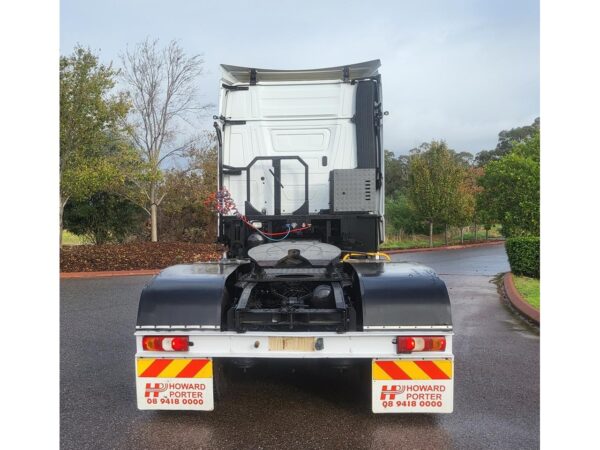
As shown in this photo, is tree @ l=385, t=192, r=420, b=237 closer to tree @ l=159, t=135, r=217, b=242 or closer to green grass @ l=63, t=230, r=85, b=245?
tree @ l=159, t=135, r=217, b=242

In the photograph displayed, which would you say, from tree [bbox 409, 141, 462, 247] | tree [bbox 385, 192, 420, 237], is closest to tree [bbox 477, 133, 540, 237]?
tree [bbox 409, 141, 462, 247]

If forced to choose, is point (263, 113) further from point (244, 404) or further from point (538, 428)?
point (538, 428)

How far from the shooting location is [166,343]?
3.39m

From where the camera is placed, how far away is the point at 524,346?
596cm

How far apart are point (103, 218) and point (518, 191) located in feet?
51.4

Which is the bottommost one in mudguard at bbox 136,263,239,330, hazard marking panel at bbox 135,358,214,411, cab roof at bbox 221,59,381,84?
hazard marking panel at bbox 135,358,214,411

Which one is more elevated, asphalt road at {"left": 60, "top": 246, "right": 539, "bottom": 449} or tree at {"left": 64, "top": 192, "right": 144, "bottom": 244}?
tree at {"left": 64, "top": 192, "right": 144, "bottom": 244}

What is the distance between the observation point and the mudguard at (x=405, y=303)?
3.32 meters

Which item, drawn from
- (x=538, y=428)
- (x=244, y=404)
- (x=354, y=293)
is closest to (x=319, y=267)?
(x=354, y=293)

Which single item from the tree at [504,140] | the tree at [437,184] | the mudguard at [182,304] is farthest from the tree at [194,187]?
the tree at [504,140]

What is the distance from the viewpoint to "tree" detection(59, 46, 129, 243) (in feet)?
47.7

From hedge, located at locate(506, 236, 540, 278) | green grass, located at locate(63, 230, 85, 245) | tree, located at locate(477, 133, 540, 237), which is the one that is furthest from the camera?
green grass, located at locate(63, 230, 85, 245)

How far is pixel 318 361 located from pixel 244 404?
89 centimetres

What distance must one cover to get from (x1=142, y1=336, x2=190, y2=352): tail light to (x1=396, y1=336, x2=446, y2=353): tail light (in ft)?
4.65
